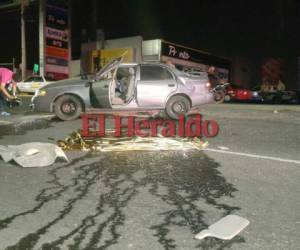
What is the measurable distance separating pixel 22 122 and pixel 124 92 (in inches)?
104

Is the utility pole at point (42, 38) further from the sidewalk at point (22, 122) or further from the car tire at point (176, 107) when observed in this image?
the car tire at point (176, 107)

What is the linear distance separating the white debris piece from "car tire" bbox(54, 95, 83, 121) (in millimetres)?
8122

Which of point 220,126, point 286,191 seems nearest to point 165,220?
point 286,191

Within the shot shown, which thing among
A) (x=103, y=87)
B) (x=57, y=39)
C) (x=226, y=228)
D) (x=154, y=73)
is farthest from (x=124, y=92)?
(x=57, y=39)

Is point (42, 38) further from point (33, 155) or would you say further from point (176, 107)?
point (33, 155)

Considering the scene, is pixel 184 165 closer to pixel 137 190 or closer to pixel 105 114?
pixel 137 190

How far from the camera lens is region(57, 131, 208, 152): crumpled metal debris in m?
8.78

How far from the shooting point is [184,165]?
7531mm

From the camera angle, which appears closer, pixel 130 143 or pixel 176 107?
pixel 130 143

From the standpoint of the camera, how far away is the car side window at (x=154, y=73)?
12.7 m

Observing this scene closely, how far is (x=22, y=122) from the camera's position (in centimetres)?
1269

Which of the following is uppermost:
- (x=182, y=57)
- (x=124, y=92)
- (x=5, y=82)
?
(x=182, y=57)

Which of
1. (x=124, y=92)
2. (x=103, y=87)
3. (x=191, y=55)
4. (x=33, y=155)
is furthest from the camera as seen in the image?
(x=191, y=55)

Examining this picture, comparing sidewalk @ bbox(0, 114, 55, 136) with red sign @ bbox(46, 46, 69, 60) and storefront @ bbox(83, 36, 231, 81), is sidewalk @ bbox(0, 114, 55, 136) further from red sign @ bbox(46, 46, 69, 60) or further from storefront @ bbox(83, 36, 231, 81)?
red sign @ bbox(46, 46, 69, 60)
